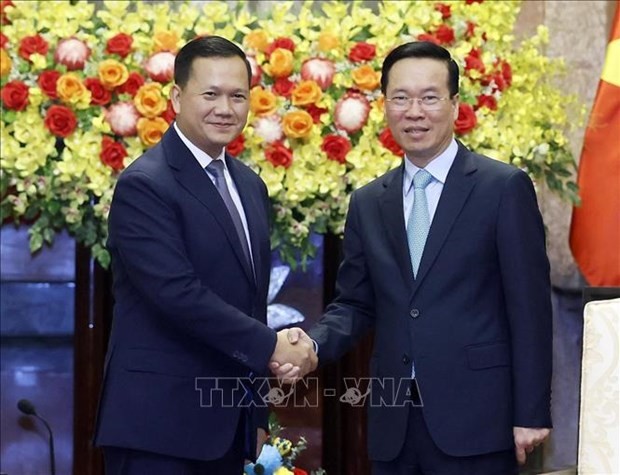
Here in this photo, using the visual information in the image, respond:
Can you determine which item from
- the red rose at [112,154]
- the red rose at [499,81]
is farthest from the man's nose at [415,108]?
the red rose at [112,154]

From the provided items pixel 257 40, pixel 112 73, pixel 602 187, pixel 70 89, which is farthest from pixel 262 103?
pixel 602 187

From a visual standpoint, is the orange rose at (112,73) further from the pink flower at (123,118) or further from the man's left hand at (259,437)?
the man's left hand at (259,437)

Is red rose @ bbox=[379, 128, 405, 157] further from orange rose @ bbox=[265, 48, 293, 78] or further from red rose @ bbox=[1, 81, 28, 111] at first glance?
red rose @ bbox=[1, 81, 28, 111]

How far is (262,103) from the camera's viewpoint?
12.0 feet

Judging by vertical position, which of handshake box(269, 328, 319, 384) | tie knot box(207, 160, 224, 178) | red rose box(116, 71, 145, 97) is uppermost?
red rose box(116, 71, 145, 97)

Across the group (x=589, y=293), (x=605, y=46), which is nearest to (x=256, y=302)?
(x=589, y=293)

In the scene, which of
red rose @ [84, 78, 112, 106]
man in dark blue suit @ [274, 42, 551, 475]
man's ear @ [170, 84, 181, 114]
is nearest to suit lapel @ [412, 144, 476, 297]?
man in dark blue suit @ [274, 42, 551, 475]

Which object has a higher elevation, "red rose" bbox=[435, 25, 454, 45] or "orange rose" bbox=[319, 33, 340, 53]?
"red rose" bbox=[435, 25, 454, 45]

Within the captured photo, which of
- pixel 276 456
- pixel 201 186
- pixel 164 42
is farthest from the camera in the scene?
pixel 164 42

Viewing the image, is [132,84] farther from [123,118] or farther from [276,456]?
[276,456]

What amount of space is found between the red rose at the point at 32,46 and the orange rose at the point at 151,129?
39cm

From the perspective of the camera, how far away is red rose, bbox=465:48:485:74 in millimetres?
3750

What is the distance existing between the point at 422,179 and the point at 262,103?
875 millimetres

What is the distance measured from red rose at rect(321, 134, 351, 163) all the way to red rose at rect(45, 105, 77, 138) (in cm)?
78
